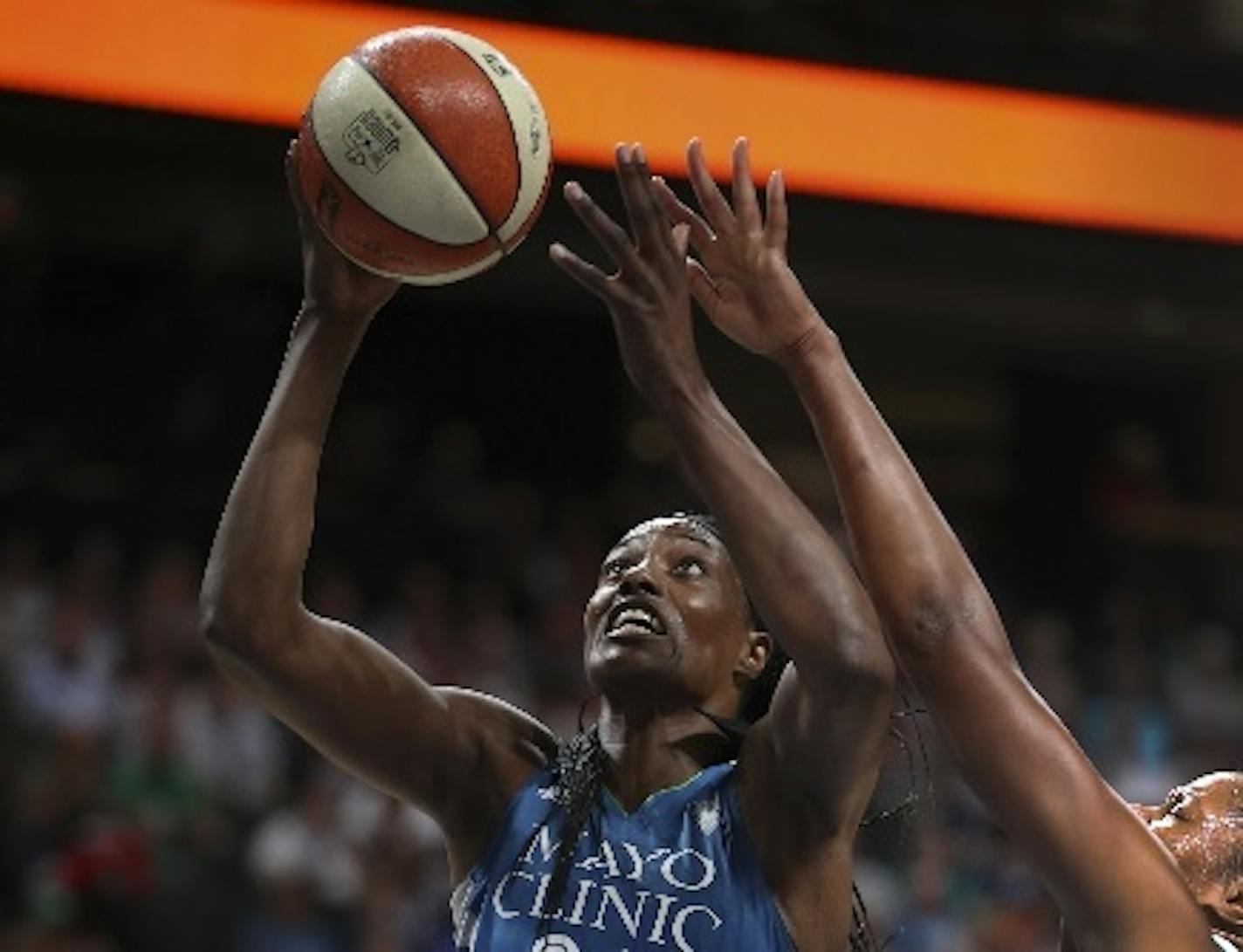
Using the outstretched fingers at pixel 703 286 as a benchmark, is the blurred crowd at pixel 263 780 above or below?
above

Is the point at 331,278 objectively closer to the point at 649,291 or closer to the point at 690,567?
the point at 649,291

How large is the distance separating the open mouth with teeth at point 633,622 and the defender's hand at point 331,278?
1.72ft

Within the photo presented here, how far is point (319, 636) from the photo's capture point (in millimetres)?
3059

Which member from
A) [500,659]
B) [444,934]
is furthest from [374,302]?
[500,659]

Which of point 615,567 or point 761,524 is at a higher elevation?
point 615,567

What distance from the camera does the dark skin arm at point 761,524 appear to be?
2.73 metres

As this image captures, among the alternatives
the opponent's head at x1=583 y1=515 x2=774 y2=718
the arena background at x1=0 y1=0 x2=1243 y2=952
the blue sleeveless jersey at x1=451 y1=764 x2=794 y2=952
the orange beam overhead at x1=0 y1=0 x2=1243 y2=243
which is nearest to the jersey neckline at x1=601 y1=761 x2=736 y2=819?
the blue sleeveless jersey at x1=451 y1=764 x2=794 y2=952

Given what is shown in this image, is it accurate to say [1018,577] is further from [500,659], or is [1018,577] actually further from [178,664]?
[178,664]

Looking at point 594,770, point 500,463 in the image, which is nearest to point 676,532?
point 594,770

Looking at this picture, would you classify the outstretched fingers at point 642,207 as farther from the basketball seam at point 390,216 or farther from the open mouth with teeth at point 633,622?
the open mouth with teeth at point 633,622

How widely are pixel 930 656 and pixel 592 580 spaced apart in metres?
7.46

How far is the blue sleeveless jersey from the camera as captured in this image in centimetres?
288

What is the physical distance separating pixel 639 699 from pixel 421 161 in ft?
2.58

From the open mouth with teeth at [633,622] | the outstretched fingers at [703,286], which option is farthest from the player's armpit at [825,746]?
the outstretched fingers at [703,286]
